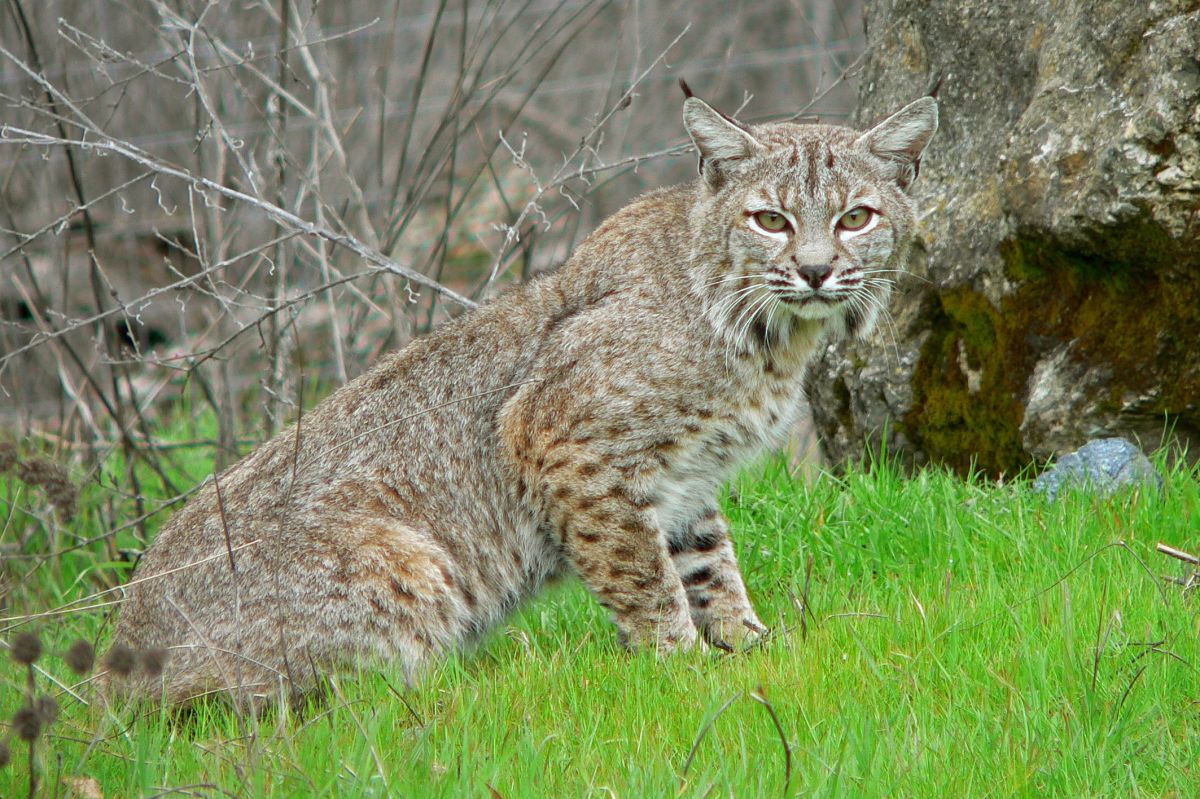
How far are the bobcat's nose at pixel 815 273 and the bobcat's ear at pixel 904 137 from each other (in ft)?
1.81

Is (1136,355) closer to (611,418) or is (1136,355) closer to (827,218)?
(827,218)

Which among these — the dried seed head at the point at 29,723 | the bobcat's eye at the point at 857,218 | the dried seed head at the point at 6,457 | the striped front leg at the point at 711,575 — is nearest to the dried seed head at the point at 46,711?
the dried seed head at the point at 29,723

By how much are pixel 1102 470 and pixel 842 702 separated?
1.76 meters

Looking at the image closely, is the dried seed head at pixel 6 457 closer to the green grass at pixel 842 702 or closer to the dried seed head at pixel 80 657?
the green grass at pixel 842 702

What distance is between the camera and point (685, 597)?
15.4ft

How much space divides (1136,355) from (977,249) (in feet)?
2.55

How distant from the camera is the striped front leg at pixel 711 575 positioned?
16.0 ft

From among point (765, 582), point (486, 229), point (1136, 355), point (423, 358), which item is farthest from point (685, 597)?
point (486, 229)

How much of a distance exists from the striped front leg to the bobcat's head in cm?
76

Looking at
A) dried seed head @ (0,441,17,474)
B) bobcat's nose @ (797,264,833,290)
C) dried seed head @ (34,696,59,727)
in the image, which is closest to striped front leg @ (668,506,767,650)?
bobcat's nose @ (797,264,833,290)

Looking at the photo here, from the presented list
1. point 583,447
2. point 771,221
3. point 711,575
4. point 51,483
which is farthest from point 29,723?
point 771,221

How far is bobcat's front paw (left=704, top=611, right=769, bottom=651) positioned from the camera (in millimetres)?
4543

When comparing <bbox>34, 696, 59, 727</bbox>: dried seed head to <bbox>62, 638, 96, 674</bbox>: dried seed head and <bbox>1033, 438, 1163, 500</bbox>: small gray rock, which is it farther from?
<bbox>1033, 438, 1163, 500</bbox>: small gray rock

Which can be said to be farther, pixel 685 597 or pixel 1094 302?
pixel 1094 302
